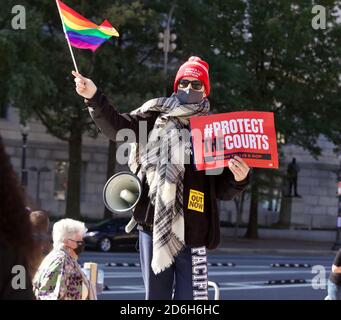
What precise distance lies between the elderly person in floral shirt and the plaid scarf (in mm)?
1661

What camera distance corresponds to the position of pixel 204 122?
468cm

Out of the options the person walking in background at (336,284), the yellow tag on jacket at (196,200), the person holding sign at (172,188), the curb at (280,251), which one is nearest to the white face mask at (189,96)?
the person holding sign at (172,188)

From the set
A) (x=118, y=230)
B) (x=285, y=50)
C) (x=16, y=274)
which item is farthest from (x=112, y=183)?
(x=285, y=50)

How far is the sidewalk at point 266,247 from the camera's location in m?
36.2

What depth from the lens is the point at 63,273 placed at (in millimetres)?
6422

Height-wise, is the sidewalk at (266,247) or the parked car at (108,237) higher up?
the parked car at (108,237)

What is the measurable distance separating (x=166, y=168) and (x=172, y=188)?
0.12 meters

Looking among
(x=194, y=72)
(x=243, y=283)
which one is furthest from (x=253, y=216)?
(x=194, y=72)

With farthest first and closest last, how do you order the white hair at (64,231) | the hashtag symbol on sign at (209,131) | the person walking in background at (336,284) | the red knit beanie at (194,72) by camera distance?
the person walking in background at (336,284), the white hair at (64,231), the red knit beanie at (194,72), the hashtag symbol on sign at (209,131)

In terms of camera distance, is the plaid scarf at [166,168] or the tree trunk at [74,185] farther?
the tree trunk at [74,185]

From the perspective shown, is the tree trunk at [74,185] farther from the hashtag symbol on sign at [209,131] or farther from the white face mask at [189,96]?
the hashtag symbol on sign at [209,131]

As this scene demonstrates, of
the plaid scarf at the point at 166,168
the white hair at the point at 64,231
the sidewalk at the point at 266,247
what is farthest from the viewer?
the sidewalk at the point at 266,247

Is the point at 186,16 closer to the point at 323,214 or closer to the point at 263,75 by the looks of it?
the point at 263,75

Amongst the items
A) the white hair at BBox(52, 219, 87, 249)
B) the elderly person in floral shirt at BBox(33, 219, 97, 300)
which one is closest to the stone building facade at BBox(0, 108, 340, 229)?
the white hair at BBox(52, 219, 87, 249)
